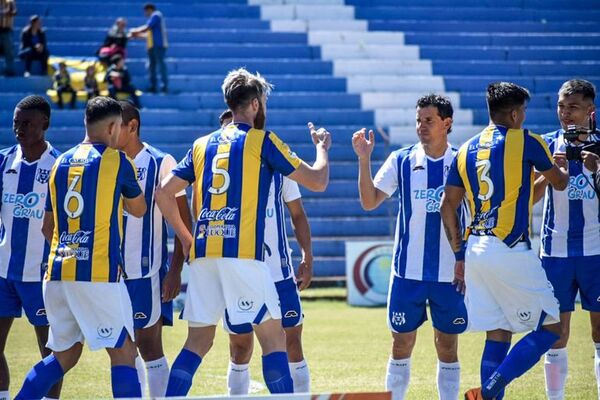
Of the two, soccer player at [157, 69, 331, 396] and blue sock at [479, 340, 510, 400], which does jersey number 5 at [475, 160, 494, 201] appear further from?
soccer player at [157, 69, 331, 396]

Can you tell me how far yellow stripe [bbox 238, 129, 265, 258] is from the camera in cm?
669

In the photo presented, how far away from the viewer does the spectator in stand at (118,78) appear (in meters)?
21.5

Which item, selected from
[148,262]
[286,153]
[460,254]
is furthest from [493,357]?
[148,262]

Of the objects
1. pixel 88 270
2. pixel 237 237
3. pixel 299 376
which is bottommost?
pixel 299 376

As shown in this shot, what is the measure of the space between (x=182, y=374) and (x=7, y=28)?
1710cm

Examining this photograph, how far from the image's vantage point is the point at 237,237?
21.9 ft

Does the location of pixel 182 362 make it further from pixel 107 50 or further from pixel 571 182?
pixel 107 50

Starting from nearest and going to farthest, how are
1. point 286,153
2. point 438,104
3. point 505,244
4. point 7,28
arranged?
point 286,153 < point 505,244 < point 438,104 < point 7,28

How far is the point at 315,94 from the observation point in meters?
23.6

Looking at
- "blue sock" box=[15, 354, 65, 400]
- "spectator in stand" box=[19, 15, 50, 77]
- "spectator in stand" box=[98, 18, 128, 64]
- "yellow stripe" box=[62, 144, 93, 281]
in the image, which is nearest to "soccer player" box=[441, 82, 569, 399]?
"yellow stripe" box=[62, 144, 93, 281]

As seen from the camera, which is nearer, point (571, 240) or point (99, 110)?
point (99, 110)

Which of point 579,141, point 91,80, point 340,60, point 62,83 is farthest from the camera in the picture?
point 340,60

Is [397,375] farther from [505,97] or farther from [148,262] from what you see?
[505,97]

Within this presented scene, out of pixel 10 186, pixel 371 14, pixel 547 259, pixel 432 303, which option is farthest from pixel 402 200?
pixel 371 14
